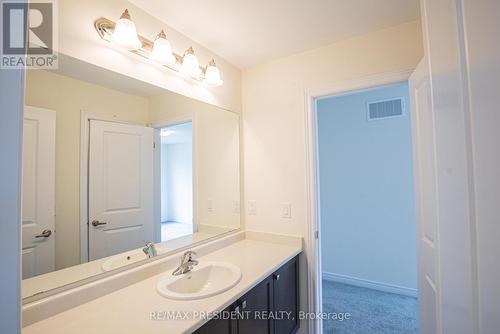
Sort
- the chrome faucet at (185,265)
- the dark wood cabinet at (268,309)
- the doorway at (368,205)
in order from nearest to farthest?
the dark wood cabinet at (268,309), the chrome faucet at (185,265), the doorway at (368,205)

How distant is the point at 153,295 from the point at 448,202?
1.20m

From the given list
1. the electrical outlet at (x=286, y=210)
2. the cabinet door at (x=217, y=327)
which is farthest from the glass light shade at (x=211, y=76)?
the cabinet door at (x=217, y=327)

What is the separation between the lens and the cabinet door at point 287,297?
152 centimetres

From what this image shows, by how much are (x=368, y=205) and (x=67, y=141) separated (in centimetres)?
293

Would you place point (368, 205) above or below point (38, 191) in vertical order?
below

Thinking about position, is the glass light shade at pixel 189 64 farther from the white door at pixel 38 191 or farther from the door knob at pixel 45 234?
the door knob at pixel 45 234

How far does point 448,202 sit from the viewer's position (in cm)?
46

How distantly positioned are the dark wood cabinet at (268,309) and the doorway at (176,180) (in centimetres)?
67

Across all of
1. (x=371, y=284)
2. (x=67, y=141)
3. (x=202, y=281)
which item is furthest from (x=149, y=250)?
(x=371, y=284)

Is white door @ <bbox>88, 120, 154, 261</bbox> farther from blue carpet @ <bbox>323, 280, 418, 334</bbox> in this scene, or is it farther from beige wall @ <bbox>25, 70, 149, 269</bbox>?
blue carpet @ <bbox>323, 280, 418, 334</bbox>

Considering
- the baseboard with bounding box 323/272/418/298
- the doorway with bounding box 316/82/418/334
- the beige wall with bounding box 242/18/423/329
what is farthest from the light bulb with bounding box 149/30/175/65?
the baseboard with bounding box 323/272/418/298

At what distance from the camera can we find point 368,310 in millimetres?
2338

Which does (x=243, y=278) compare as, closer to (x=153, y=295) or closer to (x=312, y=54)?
(x=153, y=295)

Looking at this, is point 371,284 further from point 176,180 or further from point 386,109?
point 176,180
